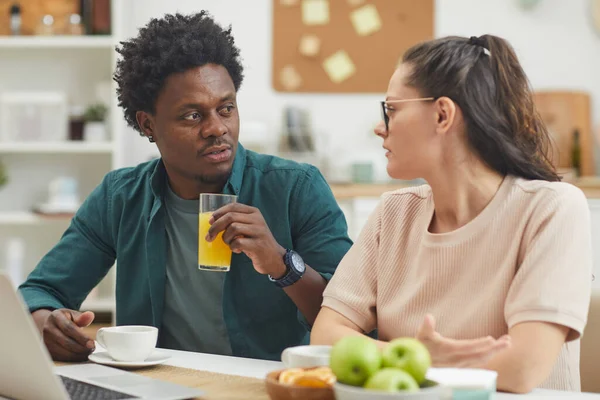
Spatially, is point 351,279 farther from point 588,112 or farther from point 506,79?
point 588,112

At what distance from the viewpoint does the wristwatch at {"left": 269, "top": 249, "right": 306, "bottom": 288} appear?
1778mm

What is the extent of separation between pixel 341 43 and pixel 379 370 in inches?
149

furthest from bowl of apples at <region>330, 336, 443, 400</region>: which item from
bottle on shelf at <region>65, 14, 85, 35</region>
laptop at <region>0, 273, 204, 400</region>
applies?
bottle on shelf at <region>65, 14, 85, 35</region>

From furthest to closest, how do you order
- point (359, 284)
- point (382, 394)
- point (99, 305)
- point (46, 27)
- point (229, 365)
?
1. point (46, 27)
2. point (99, 305)
3. point (359, 284)
4. point (229, 365)
5. point (382, 394)

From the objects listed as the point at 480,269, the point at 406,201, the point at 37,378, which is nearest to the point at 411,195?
the point at 406,201

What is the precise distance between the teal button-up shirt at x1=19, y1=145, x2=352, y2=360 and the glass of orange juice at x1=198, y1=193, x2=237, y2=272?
0.71ft

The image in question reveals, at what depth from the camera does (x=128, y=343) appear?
4.81ft

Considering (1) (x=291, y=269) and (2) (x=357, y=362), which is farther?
(1) (x=291, y=269)

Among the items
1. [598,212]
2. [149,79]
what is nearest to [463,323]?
[149,79]

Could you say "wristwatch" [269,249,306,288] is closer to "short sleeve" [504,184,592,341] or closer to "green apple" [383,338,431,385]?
"short sleeve" [504,184,592,341]

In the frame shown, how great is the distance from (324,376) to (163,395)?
10.2 inches

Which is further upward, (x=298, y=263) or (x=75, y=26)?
(x=75, y=26)

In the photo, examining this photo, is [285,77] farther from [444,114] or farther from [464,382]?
[464,382]

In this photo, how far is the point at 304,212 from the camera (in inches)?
78.1
